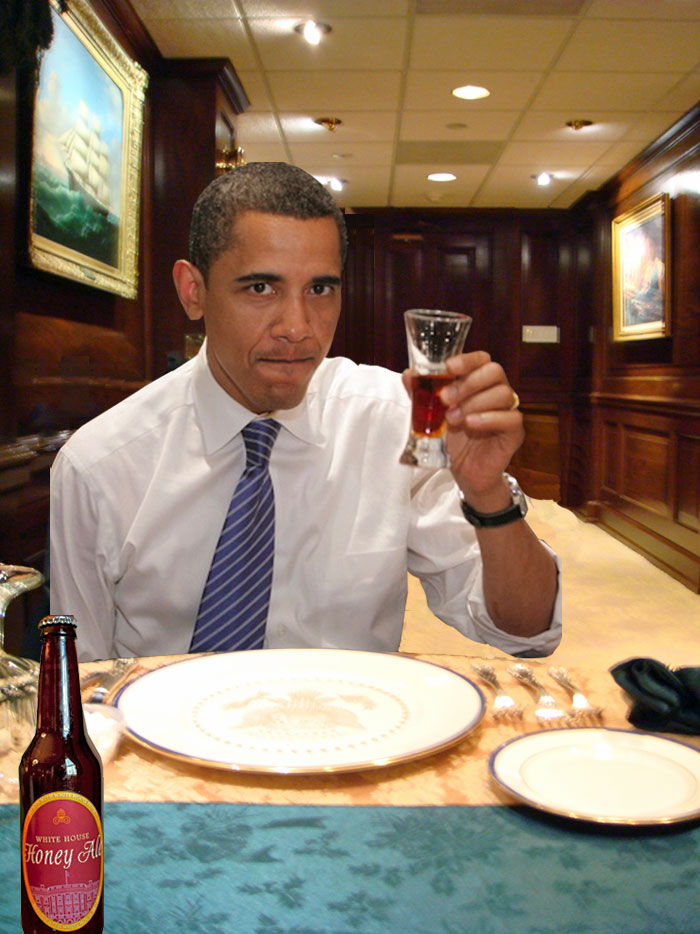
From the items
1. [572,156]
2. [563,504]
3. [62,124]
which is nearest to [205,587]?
[62,124]

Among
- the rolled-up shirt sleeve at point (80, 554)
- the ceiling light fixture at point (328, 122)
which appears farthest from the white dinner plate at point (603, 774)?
the ceiling light fixture at point (328, 122)

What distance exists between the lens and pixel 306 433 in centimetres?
167

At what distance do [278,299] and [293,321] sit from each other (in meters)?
0.06

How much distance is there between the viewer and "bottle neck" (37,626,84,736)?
602mm

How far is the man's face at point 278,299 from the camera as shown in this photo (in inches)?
60.2

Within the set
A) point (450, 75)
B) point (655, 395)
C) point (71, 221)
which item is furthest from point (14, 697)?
point (655, 395)

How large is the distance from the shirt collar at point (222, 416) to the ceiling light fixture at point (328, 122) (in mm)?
4439

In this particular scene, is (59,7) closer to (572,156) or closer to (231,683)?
(231,683)

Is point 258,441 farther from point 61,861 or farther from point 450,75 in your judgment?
point 450,75

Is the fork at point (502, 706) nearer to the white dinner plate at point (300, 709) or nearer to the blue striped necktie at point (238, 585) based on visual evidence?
the white dinner plate at point (300, 709)

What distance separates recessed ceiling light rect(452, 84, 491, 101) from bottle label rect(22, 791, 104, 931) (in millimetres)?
5122

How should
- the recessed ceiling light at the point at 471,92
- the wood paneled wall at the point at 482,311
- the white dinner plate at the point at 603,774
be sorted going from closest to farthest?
the white dinner plate at the point at 603,774, the wood paneled wall at the point at 482,311, the recessed ceiling light at the point at 471,92

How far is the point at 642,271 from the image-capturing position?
657 centimetres

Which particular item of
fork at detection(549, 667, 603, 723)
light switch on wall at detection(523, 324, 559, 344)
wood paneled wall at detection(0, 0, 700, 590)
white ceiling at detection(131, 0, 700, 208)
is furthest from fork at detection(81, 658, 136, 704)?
light switch on wall at detection(523, 324, 559, 344)
